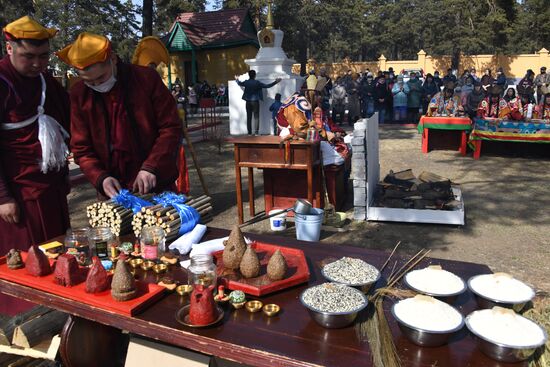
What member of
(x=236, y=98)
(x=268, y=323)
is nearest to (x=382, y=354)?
(x=268, y=323)

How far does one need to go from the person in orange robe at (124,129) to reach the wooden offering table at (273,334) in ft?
2.62

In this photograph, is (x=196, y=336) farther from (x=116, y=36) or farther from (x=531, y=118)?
(x=116, y=36)

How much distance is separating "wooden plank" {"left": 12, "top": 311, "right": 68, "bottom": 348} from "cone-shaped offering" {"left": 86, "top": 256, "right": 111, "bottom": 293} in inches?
28.3

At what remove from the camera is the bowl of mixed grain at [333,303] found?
1629 mm

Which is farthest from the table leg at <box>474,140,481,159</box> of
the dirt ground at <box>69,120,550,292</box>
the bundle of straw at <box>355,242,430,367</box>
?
the bundle of straw at <box>355,242,430,367</box>

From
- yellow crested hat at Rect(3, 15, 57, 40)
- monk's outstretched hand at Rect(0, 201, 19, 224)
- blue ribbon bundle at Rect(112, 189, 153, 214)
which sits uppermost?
yellow crested hat at Rect(3, 15, 57, 40)

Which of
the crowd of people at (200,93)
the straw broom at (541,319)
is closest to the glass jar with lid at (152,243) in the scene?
the straw broom at (541,319)

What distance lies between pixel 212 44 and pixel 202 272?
22138 millimetres

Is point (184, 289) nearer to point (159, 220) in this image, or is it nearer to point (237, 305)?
point (237, 305)

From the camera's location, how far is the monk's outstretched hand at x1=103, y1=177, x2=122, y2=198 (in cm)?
263

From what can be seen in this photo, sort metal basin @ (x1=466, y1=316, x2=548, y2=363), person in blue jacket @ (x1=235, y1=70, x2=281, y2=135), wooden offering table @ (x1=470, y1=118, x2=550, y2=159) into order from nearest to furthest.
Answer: metal basin @ (x1=466, y1=316, x2=548, y2=363) → wooden offering table @ (x1=470, y1=118, x2=550, y2=159) → person in blue jacket @ (x1=235, y1=70, x2=281, y2=135)

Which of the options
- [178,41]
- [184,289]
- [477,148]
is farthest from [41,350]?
[178,41]

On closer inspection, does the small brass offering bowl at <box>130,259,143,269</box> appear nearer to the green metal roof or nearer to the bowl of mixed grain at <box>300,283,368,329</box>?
the bowl of mixed grain at <box>300,283,368,329</box>

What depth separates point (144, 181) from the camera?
265 centimetres
